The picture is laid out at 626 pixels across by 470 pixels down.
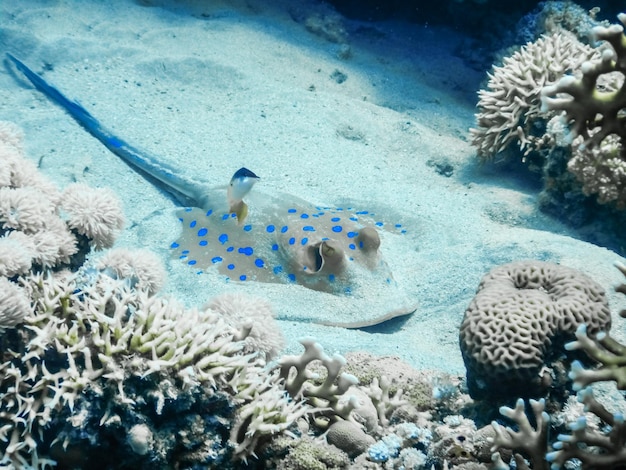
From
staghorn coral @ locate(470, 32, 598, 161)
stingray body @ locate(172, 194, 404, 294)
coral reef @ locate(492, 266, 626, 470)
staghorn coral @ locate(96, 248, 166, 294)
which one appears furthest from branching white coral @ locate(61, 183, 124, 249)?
staghorn coral @ locate(470, 32, 598, 161)

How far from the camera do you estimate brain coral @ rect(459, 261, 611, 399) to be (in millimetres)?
3105

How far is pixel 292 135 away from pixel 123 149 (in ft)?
8.69

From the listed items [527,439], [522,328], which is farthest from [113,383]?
[522,328]

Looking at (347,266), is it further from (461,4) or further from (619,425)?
(461,4)

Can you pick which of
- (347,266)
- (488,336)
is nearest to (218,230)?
(347,266)

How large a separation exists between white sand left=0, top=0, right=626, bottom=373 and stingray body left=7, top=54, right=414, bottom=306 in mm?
176

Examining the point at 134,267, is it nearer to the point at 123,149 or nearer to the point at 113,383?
the point at 113,383

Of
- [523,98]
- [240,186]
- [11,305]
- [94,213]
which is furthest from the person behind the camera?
[523,98]

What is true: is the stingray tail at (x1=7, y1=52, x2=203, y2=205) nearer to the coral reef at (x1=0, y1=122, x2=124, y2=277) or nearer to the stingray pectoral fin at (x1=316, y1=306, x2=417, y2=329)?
the coral reef at (x1=0, y1=122, x2=124, y2=277)

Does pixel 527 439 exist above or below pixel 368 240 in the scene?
above

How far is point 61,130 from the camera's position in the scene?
7.07 m

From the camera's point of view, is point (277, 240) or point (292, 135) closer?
point (277, 240)

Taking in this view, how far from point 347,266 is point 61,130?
5026mm

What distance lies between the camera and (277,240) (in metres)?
5.36
